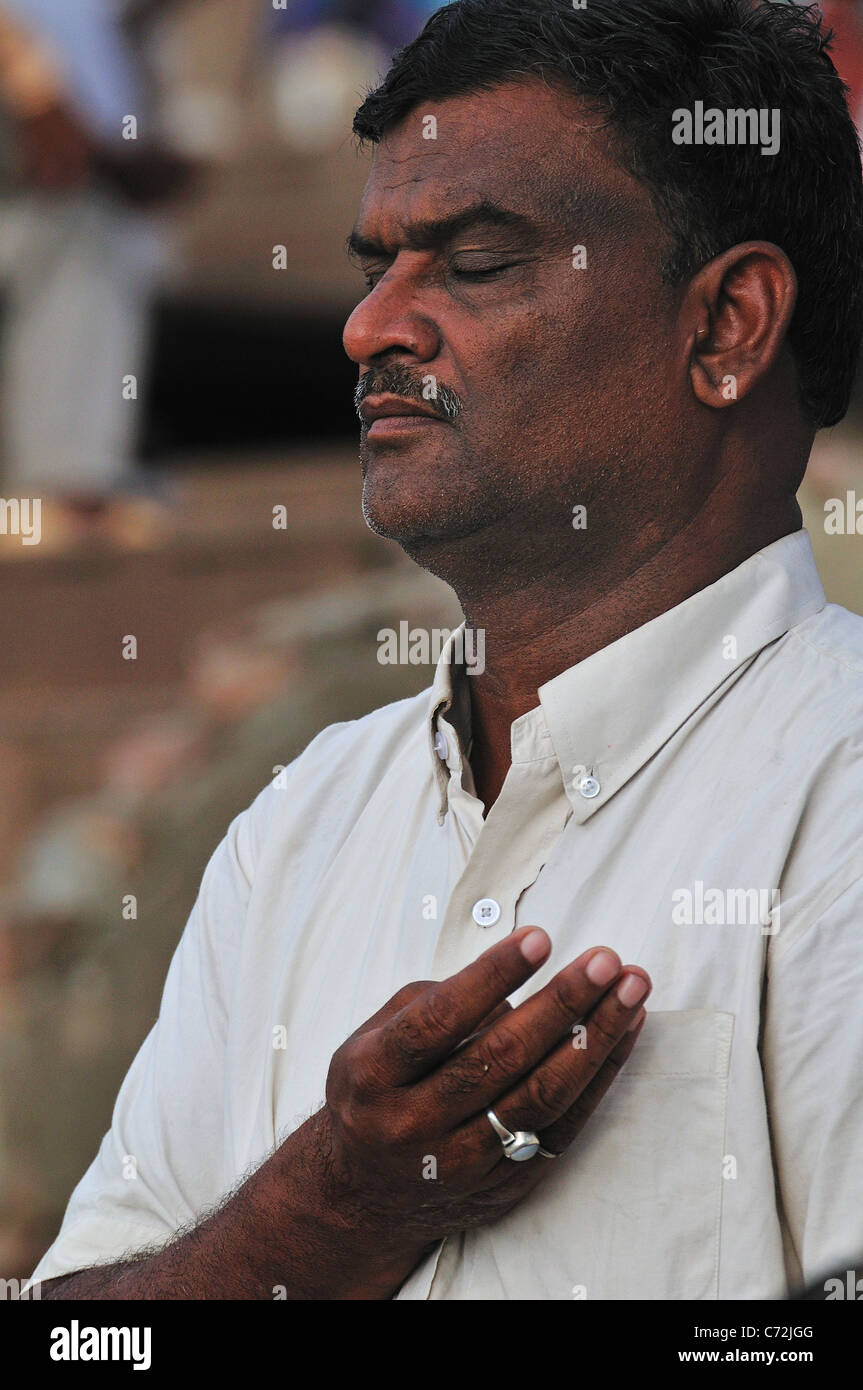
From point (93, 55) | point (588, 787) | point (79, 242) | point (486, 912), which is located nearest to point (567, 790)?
point (588, 787)

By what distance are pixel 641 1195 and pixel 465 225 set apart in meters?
1.02

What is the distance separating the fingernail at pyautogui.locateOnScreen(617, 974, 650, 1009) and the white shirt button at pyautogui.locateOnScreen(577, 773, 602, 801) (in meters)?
0.34

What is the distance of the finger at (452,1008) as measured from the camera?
142cm

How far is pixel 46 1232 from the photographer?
15.6 feet

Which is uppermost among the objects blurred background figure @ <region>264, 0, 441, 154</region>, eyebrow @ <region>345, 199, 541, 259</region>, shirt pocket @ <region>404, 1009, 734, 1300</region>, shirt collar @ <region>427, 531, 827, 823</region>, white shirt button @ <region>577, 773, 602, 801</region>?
blurred background figure @ <region>264, 0, 441, 154</region>

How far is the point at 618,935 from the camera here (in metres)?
1.62

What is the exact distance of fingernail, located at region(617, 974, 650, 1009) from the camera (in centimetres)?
142

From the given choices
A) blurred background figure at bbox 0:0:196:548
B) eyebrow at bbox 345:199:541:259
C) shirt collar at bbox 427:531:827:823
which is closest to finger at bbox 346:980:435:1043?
shirt collar at bbox 427:531:827:823

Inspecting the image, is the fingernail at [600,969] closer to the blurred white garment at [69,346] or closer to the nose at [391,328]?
the nose at [391,328]

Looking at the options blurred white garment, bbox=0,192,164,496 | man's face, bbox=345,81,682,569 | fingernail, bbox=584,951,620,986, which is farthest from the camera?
blurred white garment, bbox=0,192,164,496

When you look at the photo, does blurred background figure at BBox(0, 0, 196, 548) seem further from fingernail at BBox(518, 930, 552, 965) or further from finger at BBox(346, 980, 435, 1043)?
fingernail at BBox(518, 930, 552, 965)

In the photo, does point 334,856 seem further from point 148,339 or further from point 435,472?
point 148,339

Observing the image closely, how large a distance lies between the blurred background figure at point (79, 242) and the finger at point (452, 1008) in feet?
16.2

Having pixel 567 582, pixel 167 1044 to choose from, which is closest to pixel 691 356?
pixel 567 582
